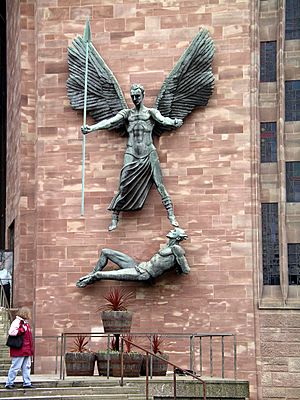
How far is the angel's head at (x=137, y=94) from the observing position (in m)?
21.7

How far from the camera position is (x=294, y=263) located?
2177 cm

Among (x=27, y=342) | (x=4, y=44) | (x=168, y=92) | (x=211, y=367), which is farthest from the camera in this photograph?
(x=4, y=44)

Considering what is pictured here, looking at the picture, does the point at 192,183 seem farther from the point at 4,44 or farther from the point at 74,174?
the point at 4,44

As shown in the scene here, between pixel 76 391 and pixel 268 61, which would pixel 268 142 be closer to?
pixel 268 61

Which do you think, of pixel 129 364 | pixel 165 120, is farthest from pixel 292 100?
pixel 129 364

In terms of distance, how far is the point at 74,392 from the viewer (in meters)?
17.2

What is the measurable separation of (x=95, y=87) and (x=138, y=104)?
124 cm

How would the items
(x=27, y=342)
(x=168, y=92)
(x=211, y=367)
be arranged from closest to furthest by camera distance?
(x=27, y=342)
(x=211, y=367)
(x=168, y=92)

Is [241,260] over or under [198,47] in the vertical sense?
under

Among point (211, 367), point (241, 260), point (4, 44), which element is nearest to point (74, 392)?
point (211, 367)

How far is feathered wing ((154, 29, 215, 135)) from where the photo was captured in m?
22.1

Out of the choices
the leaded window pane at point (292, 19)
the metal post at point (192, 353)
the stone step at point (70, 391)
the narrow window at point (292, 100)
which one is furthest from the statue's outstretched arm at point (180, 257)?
the leaded window pane at point (292, 19)

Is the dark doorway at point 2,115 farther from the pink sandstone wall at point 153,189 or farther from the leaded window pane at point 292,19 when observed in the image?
the leaded window pane at point 292,19

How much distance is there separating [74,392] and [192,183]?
652cm
